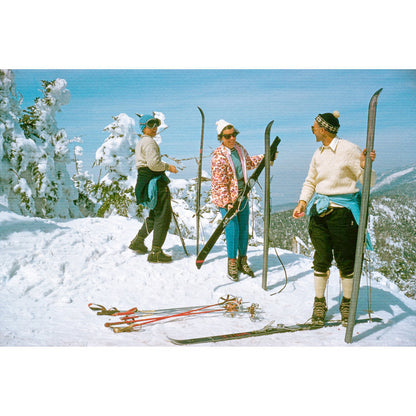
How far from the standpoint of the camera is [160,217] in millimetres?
4379

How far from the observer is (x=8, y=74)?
3.84 meters

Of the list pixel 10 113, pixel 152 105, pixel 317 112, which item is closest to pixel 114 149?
pixel 152 105

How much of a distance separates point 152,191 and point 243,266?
1.29m

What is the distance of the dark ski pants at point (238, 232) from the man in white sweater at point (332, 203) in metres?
0.81

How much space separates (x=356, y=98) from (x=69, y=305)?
130 inches

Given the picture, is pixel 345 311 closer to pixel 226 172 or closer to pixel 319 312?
pixel 319 312

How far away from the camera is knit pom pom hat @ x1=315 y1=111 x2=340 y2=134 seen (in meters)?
3.38

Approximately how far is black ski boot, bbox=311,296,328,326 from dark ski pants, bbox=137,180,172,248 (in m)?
1.80

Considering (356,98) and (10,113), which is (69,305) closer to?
(10,113)

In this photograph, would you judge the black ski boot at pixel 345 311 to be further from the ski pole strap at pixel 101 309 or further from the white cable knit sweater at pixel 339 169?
the ski pole strap at pixel 101 309

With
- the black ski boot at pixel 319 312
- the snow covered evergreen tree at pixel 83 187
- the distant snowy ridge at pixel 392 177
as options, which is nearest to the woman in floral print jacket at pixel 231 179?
the black ski boot at pixel 319 312

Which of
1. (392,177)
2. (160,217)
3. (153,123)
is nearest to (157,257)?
(160,217)

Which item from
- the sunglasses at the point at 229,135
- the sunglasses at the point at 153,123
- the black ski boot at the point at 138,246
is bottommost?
the black ski boot at the point at 138,246

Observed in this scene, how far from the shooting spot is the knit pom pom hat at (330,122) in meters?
3.38
